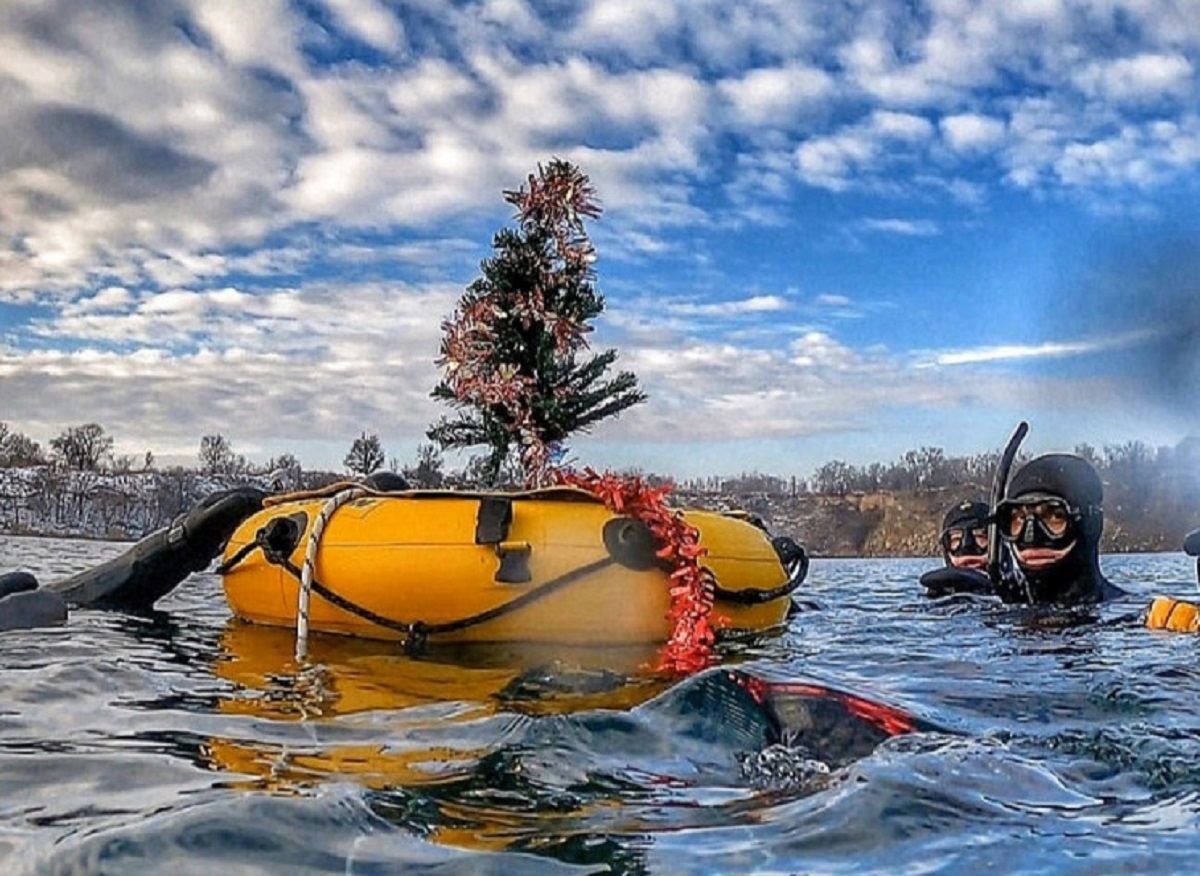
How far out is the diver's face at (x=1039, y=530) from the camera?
7.17 metres

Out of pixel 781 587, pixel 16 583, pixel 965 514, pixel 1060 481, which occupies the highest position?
pixel 1060 481

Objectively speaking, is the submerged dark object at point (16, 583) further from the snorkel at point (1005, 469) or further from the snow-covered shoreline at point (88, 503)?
the snow-covered shoreline at point (88, 503)

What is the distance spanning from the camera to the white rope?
5238 millimetres

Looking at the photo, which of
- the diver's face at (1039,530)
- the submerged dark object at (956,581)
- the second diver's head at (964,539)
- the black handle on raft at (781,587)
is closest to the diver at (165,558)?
the black handle on raft at (781,587)

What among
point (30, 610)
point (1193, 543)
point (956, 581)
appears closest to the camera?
point (30, 610)

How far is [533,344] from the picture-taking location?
422 inches

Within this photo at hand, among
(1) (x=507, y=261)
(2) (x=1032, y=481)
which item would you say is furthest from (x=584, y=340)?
(2) (x=1032, y=481)

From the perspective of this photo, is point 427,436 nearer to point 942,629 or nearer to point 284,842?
point 942,629

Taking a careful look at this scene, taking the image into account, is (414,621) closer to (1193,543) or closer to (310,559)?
(310,559)

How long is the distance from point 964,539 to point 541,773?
7.80m

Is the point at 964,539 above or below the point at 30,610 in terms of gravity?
above

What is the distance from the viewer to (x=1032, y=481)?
23.9ft

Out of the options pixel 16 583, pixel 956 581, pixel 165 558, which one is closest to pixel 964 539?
pixel 956 581

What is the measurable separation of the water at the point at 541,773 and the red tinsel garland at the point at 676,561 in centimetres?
28
